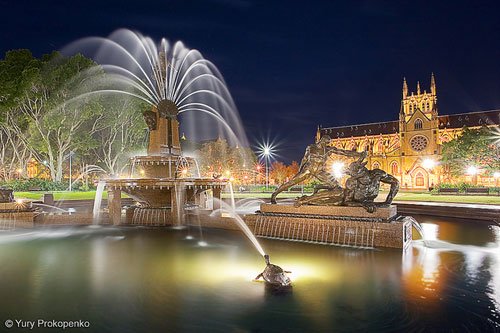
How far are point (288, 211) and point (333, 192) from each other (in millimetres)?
1946

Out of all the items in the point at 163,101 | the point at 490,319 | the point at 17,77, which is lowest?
the point at 490,319

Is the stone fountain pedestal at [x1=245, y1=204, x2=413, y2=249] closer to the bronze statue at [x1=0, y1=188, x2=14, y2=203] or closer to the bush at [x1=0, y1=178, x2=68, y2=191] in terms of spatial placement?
the bronze statue at [x1=0, y1=188, x2=14, y2=203]

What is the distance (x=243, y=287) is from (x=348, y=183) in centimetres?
658

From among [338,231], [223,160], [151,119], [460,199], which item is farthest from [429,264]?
[223,160]

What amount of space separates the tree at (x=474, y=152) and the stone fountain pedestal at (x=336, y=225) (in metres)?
44.4

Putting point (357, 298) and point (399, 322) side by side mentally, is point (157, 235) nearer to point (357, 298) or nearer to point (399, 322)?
point (357, 298)

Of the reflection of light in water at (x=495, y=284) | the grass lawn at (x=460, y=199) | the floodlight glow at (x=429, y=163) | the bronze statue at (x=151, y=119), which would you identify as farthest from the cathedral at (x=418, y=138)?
the reflection of light in water at (x=495, y=284)

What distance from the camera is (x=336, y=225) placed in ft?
43.4

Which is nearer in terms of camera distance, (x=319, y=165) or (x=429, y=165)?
(x=319, y=165)

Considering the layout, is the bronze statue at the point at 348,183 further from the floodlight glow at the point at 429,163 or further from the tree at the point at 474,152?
the floodlight glow at the point at 429,163

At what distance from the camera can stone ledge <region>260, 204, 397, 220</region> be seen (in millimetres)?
12602

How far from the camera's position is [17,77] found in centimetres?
3747

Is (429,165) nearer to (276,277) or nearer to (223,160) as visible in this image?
(223,160)

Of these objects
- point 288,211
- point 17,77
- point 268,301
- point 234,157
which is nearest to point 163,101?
point 288,211
